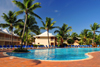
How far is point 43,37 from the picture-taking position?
38438 mm

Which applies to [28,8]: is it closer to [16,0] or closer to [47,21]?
[16,0]

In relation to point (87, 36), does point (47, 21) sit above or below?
above

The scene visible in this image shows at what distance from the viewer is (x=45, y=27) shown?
33.6 metres

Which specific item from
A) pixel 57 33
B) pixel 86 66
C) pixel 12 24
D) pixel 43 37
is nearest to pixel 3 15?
pixel 12 24

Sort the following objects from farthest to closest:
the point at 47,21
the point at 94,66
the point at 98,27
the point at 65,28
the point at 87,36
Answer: the point at 87,36, the point at 98,27, the point at 65,28, the point at 47,21, the point at 94,66

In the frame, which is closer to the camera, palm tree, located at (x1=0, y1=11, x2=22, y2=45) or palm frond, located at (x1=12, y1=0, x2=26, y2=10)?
palm frond, located at (x1=12, y1=0, x2=26, y2=10)

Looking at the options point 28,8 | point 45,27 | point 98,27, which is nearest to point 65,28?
point 45,27

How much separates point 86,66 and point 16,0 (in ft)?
53.1

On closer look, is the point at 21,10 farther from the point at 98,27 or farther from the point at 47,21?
the point at 98,27

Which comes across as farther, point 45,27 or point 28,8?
point 45,27

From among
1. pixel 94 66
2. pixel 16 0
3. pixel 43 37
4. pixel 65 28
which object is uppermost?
pixel 16 0

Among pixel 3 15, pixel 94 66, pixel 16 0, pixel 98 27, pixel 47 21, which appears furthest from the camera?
pixel 98 27

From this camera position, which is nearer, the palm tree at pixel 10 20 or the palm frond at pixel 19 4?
the palm frond at pixel 19 4

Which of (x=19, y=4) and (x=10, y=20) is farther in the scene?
(x=10, y=20)
